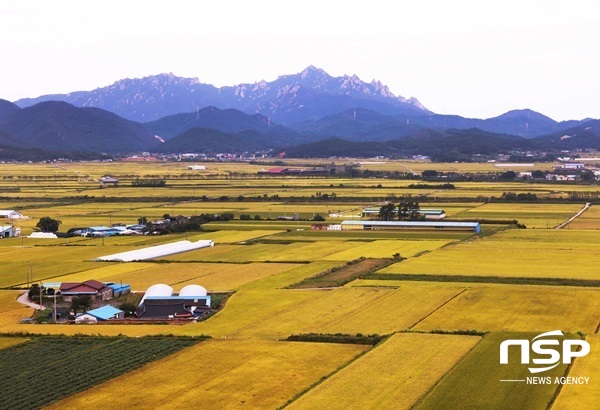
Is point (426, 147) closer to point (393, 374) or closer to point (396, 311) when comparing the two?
point (396, 311)

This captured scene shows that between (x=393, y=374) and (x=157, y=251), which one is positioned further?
(x=157, y=251)

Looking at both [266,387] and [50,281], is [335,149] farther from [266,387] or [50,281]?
[266,387]

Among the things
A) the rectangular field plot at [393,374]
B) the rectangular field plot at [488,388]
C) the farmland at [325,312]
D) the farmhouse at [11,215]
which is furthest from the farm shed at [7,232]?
the rectangular field plot at [488,388]

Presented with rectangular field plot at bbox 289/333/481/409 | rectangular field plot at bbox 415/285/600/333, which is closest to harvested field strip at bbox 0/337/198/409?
rectangular field plot at bbox 289/333/481/409

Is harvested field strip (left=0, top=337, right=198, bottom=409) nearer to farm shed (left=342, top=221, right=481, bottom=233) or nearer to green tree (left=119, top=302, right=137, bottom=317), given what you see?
green tree (left=119, top=302, right=137, bottom=317)

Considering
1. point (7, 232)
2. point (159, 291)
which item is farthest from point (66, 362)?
point (7, 232)

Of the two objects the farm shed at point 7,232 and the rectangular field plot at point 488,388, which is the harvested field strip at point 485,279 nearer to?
the rectangular field plot at point 488,388

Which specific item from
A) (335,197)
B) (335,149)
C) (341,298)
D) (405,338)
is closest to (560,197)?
(335,197)
